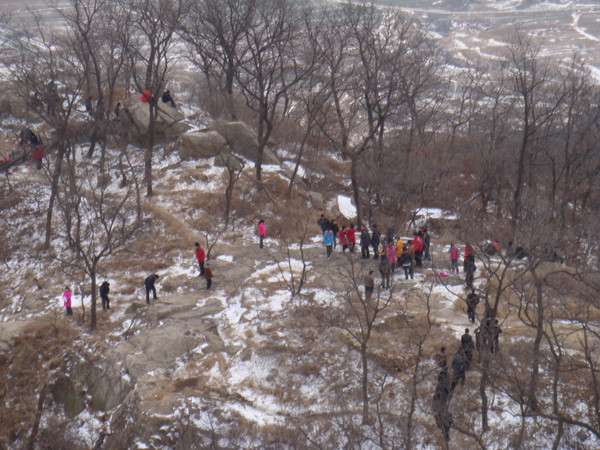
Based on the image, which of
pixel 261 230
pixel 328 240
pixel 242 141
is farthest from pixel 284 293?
pixel 242 141

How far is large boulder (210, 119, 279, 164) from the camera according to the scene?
2867cm

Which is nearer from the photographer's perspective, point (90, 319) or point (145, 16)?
point (90, 319)

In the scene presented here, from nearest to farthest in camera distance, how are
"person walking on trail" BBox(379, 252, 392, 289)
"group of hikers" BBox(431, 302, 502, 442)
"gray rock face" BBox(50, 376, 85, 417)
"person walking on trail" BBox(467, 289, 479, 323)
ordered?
"group of hikers" BBox(431, 302, 502, 442) < "person walking on trail" BBox(467, 289, 479, 323) < "gray rock face" BBox(50, 376, 85, 417) < "person walking on trail" BBox(379, 252, 392, 289)

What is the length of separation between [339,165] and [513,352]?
63.8 ft

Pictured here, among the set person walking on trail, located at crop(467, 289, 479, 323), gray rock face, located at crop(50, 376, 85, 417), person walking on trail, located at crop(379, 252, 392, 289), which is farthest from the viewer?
person walking on trail, located at crop(379, 252, 392, 289)

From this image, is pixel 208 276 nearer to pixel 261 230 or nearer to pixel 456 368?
pixel 261 230

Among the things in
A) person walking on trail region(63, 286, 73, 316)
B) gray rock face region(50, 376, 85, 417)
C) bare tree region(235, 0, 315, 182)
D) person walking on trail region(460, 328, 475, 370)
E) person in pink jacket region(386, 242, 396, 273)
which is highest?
bare tree region(235, 0, 315, 182)

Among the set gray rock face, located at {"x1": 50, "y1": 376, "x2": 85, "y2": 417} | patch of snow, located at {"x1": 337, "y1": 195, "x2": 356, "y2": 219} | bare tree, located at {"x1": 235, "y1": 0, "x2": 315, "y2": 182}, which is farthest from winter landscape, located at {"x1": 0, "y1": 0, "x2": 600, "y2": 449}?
bare tree, located at {"x1": 235, "y1": 0, "x2": 315, "y2": 182}

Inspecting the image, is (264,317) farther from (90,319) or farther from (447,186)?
(447,186)

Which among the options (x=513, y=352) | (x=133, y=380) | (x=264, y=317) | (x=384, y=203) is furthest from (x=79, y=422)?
(x=384, y=203)

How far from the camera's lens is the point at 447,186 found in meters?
30.1

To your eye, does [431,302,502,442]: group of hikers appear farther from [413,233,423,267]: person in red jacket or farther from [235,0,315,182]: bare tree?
[235,0,315,182]: bare tree

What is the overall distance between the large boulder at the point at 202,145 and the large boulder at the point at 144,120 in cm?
191

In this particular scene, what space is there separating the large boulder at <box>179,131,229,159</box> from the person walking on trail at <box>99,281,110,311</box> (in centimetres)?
1206
